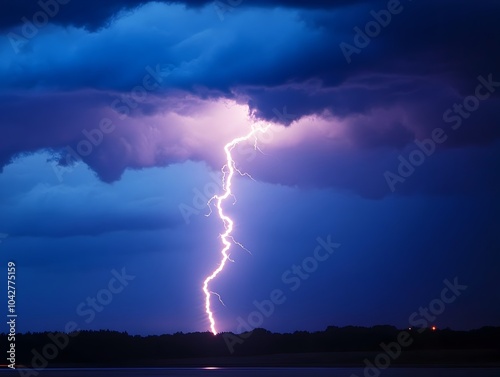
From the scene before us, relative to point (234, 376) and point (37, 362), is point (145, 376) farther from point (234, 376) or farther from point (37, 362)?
point (37, 362)

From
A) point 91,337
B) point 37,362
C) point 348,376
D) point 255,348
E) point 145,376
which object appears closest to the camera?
point 348,376

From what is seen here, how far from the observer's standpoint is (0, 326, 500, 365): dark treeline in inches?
2552

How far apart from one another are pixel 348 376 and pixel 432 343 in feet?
88.0

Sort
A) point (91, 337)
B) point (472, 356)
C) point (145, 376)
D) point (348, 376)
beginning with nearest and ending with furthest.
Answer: point (348, 376) → point (145, 376) → point (472, 356) → point (91, 337)

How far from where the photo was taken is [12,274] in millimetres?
33375

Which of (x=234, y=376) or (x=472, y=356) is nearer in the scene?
(x=234, y=376)

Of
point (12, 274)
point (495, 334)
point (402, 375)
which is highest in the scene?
point (495, 334)

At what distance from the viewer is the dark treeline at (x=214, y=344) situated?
64.8m

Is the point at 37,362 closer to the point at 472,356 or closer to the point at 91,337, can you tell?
the point at 91,337

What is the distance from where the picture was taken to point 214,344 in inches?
2844

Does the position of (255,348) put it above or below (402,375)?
above

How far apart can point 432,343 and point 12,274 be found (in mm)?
38160

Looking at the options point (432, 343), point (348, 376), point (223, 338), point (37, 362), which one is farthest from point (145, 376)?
point (223, 338)

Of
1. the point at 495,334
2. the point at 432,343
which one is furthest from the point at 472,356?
the point at 495,334
